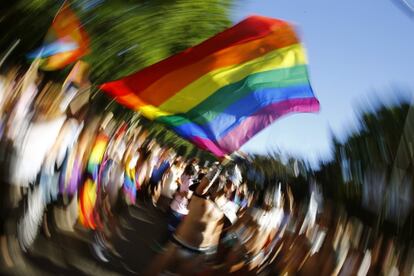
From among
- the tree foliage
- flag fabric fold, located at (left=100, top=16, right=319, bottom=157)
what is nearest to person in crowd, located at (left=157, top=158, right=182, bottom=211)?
the tree foliage

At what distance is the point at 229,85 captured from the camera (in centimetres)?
573

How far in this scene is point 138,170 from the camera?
10531mm

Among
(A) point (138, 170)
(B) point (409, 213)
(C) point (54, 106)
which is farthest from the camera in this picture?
(A) point (138, 170)

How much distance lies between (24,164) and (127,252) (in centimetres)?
197

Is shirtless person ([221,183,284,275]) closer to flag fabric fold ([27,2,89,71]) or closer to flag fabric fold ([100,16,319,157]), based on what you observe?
flag fabric fold ([100,16,319,157])

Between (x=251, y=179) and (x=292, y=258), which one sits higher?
(x=251, y=179)

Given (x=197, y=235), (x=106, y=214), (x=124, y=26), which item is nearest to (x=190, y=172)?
(x=106, y=214)

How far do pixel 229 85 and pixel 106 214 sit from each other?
2750mm

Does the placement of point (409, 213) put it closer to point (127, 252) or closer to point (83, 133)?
point (127, 252)

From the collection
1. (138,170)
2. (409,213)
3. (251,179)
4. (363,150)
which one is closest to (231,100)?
(409,213)

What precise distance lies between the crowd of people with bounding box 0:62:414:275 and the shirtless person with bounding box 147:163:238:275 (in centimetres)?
1

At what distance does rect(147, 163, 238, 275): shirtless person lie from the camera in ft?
17.4

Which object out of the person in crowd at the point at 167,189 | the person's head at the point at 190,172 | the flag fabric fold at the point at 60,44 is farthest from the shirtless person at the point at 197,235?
the person in crowd at the point at 167,189

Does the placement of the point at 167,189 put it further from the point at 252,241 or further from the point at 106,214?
the point at 252,241
